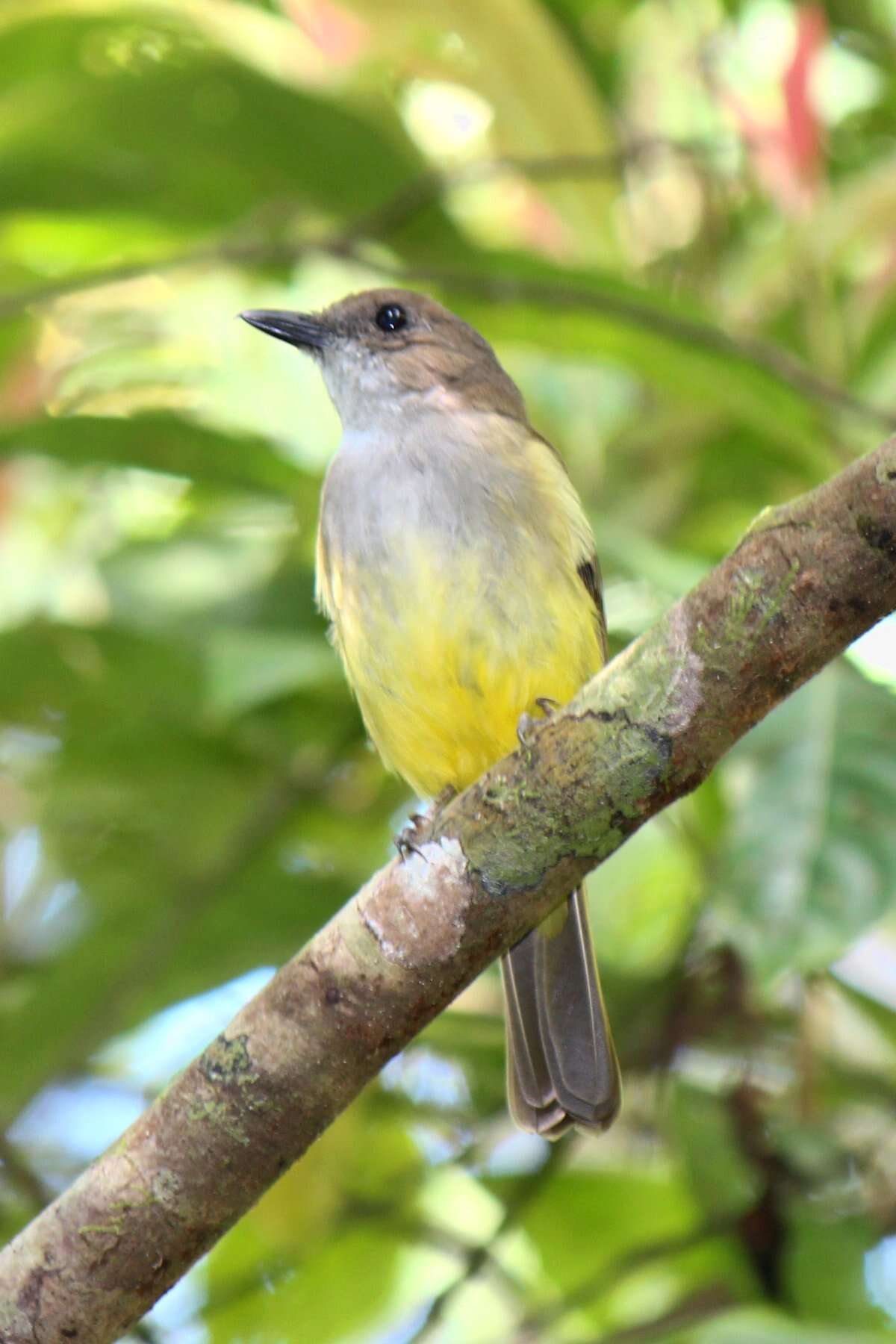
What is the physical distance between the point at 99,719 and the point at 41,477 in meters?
1.32

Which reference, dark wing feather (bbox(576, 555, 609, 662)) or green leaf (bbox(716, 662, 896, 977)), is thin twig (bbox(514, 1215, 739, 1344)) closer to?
green leaf (bbox(716, 662, 896, 977))

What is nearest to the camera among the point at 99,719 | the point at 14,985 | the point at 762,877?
the point at 762,877

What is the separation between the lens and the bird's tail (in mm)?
2881

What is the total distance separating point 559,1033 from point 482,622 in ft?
2.41

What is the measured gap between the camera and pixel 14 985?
401 centimetres

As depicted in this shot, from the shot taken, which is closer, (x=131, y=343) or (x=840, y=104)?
(x=131, y=343)

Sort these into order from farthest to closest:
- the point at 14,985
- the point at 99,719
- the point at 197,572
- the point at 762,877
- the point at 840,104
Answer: the point at 840,104
the point at 14,985
the point at 99,719
the point at 197,572
the point at 762,877

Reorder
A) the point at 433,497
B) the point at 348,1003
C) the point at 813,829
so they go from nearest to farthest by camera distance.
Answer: the point at 348,1003 < the point at 813,829 < the point at 433,497

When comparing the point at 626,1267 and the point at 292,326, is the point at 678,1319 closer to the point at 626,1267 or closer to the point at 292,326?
the point at 626,1267

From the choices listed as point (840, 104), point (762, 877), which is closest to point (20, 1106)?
point (762, 877)

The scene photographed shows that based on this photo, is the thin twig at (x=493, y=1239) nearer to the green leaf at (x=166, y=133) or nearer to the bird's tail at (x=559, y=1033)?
the bird's tail at (x=559, y=1033)

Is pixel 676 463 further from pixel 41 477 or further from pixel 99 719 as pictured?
pixel 41 477

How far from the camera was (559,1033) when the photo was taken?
3.03m

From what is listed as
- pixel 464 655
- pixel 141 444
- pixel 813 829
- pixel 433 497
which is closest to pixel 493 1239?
pixel 813 829
